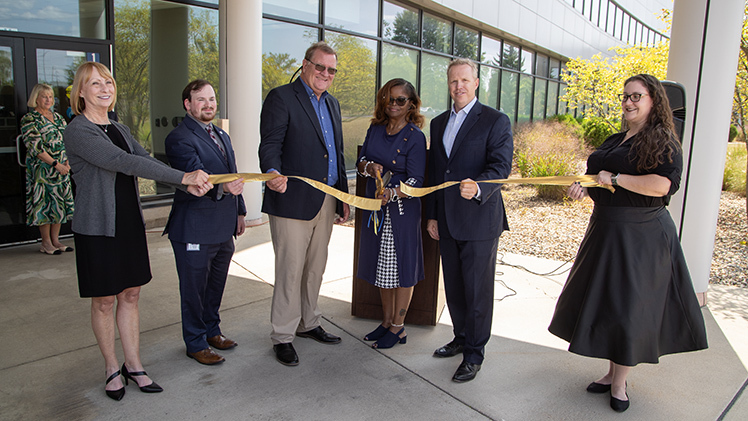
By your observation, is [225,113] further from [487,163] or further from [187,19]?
[487,163]

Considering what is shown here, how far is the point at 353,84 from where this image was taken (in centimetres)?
1228

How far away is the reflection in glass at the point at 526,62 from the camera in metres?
21.6

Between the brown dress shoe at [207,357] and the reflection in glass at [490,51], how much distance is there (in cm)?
1653

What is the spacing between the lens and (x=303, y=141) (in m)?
3.68

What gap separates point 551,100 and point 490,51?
8.97m

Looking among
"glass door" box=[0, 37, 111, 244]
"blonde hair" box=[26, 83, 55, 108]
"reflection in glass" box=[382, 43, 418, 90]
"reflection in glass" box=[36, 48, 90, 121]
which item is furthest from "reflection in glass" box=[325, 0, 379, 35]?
"blonde hair" box=[26, 83, 55, 108]

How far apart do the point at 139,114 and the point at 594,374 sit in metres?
7.70

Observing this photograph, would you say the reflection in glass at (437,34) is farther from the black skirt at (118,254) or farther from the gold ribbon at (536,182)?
the black skirt at (118,254)

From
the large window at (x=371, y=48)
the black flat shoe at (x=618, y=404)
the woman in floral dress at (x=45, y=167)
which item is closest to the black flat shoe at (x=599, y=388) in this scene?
the black flat shoe at (x=618, y=404)

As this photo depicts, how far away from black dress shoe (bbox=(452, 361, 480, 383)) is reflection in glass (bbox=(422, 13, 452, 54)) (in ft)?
41.3

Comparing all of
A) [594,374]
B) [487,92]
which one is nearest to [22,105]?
[594,374]

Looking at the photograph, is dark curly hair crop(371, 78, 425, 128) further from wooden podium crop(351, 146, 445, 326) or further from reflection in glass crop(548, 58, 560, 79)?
reflection in glass crop(548, 58, 560, 79)

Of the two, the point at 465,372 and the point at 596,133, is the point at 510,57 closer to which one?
the point at 596,133

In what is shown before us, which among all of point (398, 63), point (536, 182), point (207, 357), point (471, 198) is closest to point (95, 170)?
point (207, 357)
